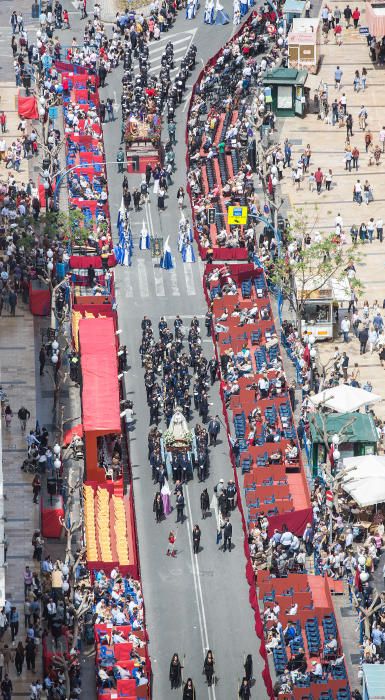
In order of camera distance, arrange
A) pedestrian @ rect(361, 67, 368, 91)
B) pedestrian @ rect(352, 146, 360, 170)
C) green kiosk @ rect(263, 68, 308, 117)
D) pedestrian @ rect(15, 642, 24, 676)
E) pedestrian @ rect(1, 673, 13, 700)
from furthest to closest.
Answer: pedestrian @ rect(361, 67, 368, 91), green kiosk @ rect(263, 68, 308, 117), pedestrian @ rect(352, 146, 360, 170), pedestrian @ rect(15, 642, 24, 676), pedestrian @ rect(1, 673, 13, 700)

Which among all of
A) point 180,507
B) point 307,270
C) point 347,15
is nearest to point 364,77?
point 347,15

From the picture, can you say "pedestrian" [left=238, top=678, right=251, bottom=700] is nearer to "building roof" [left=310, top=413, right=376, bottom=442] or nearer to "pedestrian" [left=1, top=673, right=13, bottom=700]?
"pedestrian" [left=1, top=673, right=13, bottom=700]

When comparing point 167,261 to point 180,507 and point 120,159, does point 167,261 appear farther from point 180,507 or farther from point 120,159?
point 180,507

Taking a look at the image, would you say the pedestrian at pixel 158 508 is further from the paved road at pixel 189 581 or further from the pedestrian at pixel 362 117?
the pedestrian at pixel 362 117

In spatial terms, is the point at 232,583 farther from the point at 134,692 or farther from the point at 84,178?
the point at 84,178

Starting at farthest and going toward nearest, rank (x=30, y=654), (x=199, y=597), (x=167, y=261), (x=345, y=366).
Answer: (x=167, y=261) < (x=345, y=366) < (x=199, y=597) < (x=30, y=654)

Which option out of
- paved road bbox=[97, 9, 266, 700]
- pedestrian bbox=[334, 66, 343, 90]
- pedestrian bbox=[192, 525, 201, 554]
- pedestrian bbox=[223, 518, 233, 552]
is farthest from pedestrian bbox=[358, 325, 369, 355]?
pedestrian bbox=[334, 66, 343, 90]

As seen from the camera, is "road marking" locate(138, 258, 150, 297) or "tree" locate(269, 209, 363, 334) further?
"road marking" locate(138, 258, 150, 297)

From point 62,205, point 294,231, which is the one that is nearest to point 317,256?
point 294,231
